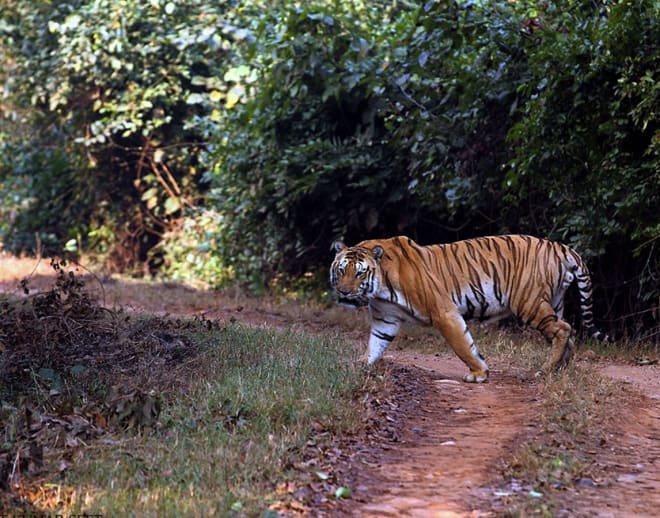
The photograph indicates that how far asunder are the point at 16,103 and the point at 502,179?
47.0 feet

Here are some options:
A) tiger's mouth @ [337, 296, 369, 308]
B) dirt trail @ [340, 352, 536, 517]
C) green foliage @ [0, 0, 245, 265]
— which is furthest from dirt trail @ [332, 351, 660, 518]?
green foliage @ [0, 0, 245, 265]

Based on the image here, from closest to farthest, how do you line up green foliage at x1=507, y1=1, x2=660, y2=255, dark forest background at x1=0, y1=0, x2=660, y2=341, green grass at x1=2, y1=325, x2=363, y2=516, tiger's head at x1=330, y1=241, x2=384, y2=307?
green grass at x1=2, y1=325, x2=363, y2=516 < tiger's head at x1=330, y1=241, x2=384, y2=307 < green foliage at x1=507, y1=1, x2=660, y2=255 < dark forest background at x1=0, y1=0, x2=660, y2=341

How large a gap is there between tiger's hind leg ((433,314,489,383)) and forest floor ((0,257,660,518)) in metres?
0.10

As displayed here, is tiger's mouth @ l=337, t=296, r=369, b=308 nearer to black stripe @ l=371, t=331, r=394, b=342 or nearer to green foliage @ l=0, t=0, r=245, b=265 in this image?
black stripe @ l=371, t=331, r=394, b=342

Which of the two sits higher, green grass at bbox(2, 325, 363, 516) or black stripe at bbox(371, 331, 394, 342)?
black stripe at bbox(371, 331, 394, 342)

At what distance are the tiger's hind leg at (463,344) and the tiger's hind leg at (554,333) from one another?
54 centimetres

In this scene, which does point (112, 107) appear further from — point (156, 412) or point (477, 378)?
point (156, 412)

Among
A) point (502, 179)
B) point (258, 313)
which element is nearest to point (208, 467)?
point (502, 179)

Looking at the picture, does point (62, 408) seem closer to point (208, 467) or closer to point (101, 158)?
point (208, 467)

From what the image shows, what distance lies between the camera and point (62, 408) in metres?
6.39

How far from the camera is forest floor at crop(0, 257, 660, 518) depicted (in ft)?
16.6

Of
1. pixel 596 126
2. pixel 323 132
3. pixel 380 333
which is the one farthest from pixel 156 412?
pixel 323 132

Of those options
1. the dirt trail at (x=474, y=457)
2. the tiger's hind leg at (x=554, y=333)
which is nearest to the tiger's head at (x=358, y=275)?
the dirt trail at (x=474, y=457)

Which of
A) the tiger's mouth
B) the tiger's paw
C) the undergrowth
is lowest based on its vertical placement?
the tiger's paw
